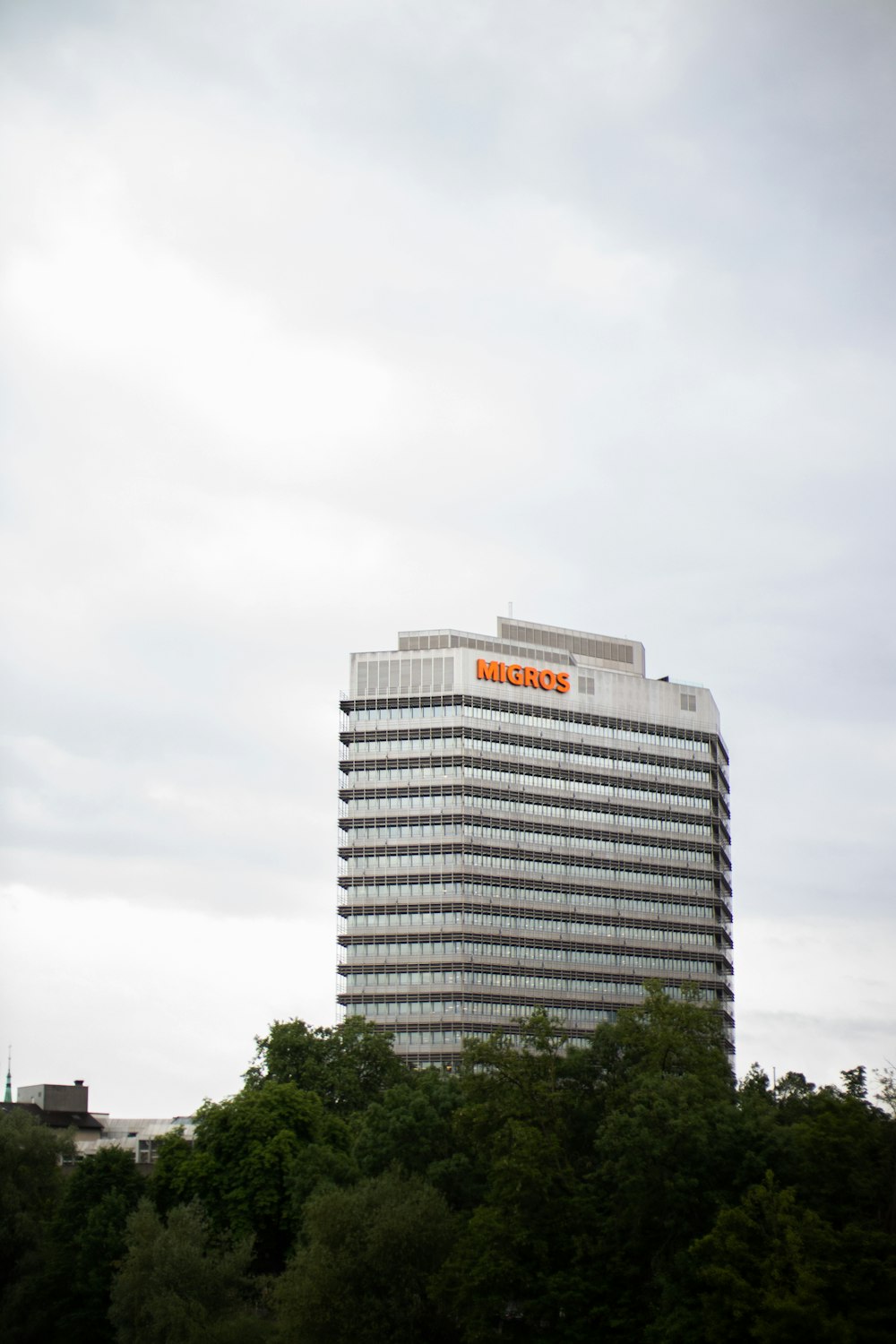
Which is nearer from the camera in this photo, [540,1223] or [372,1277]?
[540,1223]

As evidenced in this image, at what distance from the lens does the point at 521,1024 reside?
110 meters

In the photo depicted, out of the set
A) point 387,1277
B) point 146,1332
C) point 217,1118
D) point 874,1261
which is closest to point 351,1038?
point 217,1118

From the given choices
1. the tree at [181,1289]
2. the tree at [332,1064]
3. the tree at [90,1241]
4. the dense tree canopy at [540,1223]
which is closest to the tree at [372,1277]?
the dense tree canopy at [540,1223]

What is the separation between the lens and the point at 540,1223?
97.7 metres

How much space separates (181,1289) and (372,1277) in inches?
806

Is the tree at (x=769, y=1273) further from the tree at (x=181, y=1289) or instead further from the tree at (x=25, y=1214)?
the tree at (x=25, y=1214)

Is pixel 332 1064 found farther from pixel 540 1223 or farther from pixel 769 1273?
pixel 769 1273

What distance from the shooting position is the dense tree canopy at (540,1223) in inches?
3361

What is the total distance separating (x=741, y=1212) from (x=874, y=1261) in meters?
6.80

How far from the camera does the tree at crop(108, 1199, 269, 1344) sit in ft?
368

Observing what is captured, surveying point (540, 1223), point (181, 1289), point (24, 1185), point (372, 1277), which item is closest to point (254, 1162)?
point (181, 1289)

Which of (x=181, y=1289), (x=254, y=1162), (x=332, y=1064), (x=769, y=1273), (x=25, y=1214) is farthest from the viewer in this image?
(x=332, y=1064)

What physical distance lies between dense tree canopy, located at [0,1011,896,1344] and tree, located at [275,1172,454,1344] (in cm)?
13

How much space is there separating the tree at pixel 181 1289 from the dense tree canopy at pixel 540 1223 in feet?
0.59
